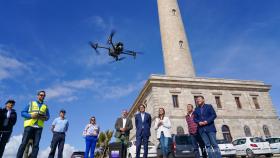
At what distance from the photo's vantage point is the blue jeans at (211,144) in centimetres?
577

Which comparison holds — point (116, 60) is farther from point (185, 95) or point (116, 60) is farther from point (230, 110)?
point (230, 110)

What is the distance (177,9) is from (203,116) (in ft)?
92.0

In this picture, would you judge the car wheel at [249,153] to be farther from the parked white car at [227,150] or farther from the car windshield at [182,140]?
the car windshield at [182,140]

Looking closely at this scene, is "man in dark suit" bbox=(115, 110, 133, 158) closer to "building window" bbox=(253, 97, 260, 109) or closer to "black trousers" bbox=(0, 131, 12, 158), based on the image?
"black trousers" bbox=(0, 131, 12, 158)

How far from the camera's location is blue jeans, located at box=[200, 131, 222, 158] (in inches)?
227

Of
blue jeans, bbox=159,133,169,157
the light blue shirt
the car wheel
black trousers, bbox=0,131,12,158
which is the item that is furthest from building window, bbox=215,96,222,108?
black trousers, bbox=0,131,12,158

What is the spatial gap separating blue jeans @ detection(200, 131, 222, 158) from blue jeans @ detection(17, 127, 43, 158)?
414cm

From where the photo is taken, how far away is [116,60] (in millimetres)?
15250

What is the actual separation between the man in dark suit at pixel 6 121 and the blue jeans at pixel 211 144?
504cm

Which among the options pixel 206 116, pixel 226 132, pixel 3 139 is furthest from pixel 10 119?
pixel 226 132

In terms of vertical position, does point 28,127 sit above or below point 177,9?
below

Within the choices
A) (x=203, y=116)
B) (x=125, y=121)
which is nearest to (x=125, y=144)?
(x=125, y=121)

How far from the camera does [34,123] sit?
19.1 ft

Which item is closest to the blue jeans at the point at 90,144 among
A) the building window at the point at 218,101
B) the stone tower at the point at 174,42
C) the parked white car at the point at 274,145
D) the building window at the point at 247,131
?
the parked white car at the point at 274,145
